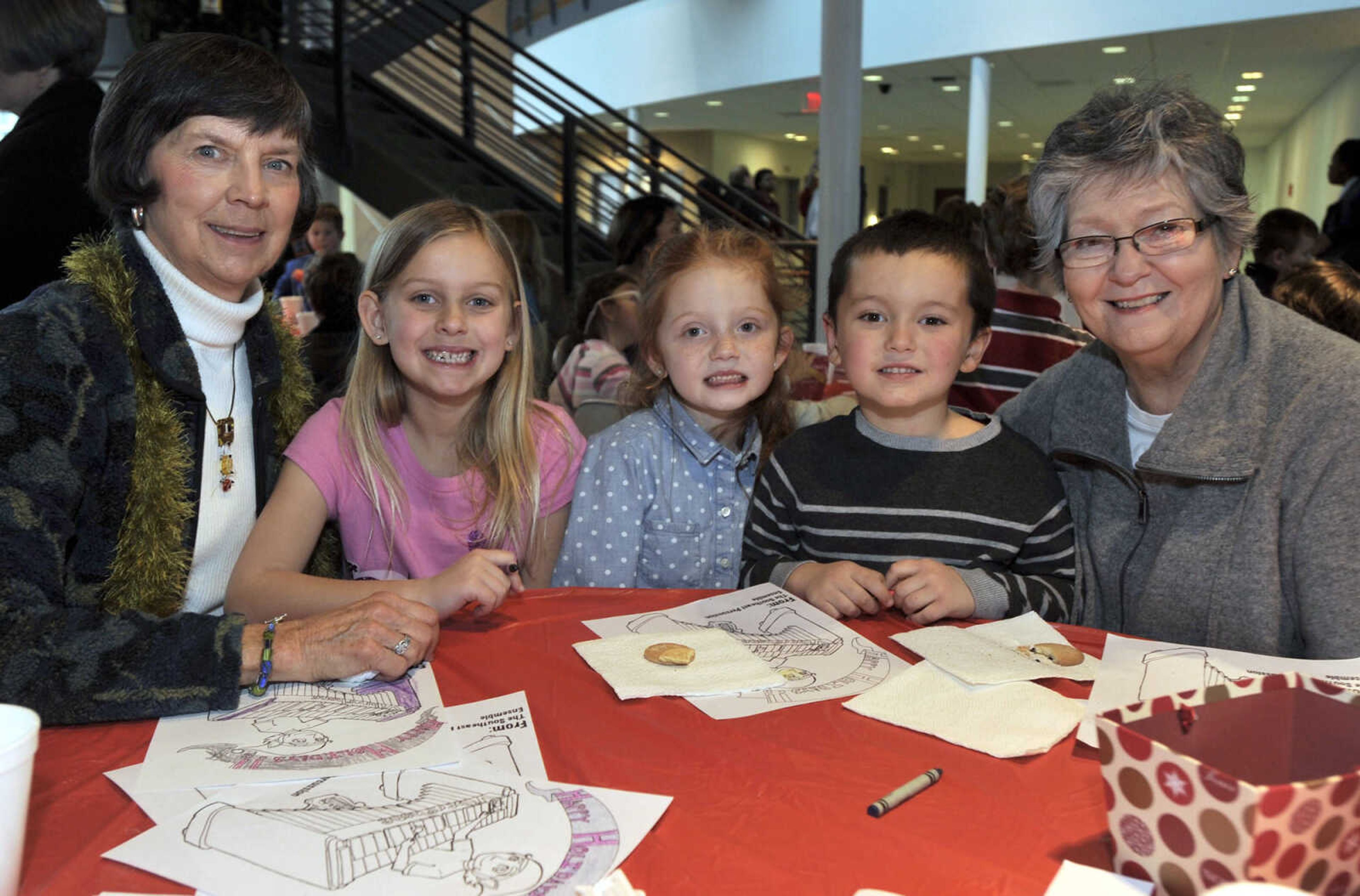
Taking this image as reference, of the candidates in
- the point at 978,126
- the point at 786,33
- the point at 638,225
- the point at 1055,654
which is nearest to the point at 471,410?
the point at 1055,654

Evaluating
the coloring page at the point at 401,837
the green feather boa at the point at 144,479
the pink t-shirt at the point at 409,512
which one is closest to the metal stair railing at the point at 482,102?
the pink t-shirt at the point at 409,512

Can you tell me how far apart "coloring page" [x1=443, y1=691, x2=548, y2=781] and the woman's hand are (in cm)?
14

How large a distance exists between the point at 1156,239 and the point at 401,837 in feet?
4.38

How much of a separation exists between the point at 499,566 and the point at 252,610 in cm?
40

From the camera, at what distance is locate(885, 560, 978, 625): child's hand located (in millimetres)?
1521

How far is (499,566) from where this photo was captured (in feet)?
5.34

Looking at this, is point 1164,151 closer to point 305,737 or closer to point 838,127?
point 305,737

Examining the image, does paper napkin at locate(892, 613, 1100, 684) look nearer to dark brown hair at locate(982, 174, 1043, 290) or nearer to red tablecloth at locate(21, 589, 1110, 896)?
red tablecloth at locate(21, 589, 1110, 896)

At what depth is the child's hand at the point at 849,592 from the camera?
1.54m

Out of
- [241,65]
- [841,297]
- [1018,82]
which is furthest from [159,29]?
[1018,82]

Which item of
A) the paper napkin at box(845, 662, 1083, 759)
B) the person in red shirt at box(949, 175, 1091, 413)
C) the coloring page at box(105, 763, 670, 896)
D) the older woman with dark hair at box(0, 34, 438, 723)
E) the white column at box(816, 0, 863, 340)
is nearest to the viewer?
the coloring page at box(105, 763, 670, 896)

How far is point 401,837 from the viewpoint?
923 mm

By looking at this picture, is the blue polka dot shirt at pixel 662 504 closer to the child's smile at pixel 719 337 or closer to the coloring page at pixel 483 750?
the child's smile at pixel 719 337

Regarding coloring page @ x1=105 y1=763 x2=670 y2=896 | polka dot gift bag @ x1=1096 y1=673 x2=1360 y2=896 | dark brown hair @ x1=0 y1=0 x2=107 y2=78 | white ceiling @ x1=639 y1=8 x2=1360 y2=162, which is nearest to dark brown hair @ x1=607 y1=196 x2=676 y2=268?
dark brown hair @ x1=0 y1=0 x2=107 y2=78
